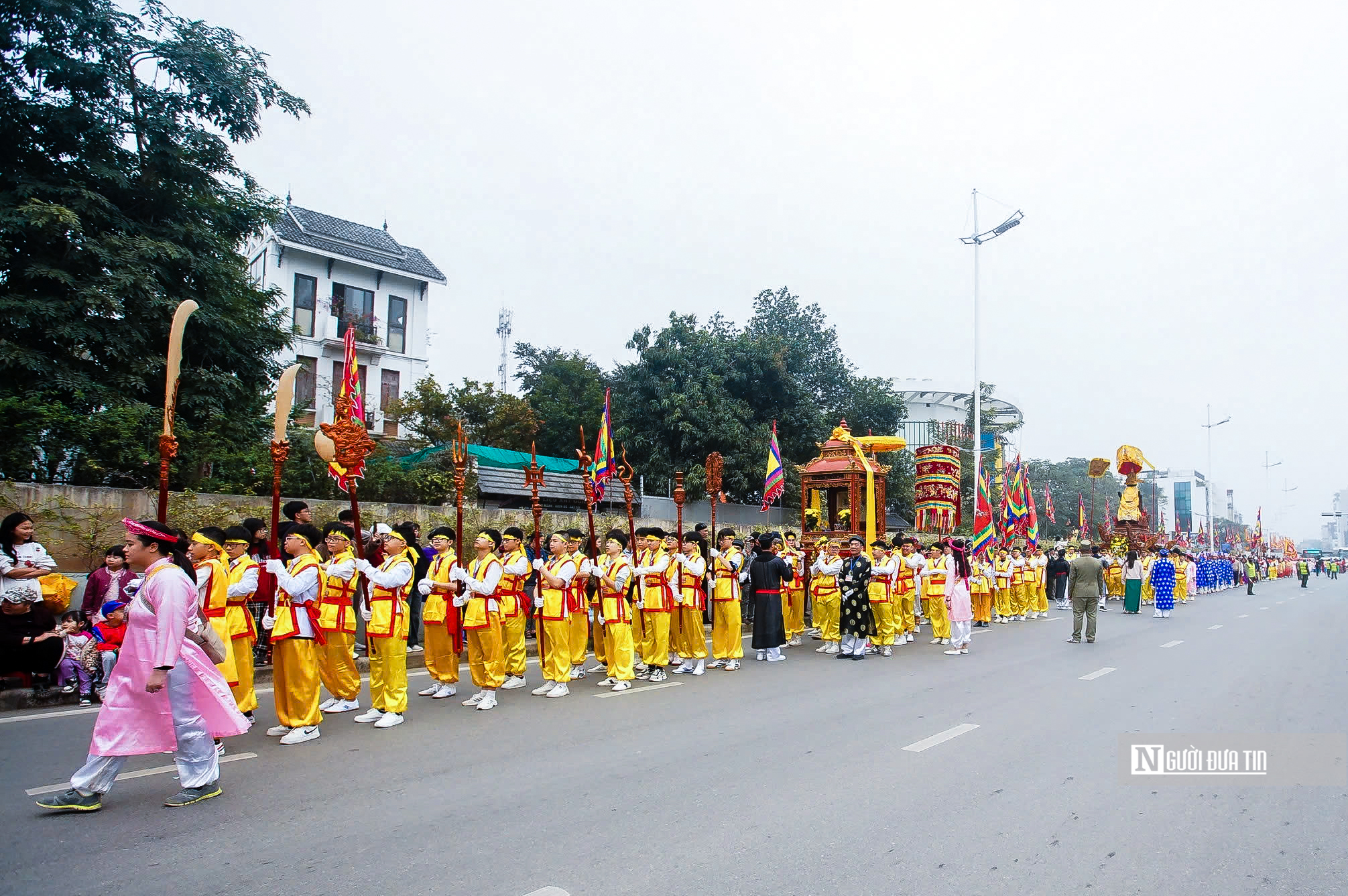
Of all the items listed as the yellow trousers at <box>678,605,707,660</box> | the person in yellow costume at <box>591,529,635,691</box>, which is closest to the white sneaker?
the person in yellow costume at <box>591,529,635,691</box>

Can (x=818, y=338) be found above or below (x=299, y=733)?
above

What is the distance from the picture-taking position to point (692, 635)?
997cm

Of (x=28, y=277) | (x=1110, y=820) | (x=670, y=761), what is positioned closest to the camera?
(x=1110, y=820)

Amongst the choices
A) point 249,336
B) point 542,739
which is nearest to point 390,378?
point 249,336

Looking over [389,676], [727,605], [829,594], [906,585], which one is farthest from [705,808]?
[906,585]

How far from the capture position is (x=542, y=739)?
6488mm

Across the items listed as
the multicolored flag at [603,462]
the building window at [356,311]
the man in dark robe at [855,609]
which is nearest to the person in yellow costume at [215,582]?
the multicolored flag at [603,462]

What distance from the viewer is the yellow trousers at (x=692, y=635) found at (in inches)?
393

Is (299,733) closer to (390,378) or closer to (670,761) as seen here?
(670,761)

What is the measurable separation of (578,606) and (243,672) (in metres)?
3.21

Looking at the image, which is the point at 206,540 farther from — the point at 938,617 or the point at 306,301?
the point at 306,301

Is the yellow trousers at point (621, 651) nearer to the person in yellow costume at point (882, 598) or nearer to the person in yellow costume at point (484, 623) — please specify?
the person in yellow costume at point (484, 623)

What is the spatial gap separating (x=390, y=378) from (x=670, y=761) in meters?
21.5

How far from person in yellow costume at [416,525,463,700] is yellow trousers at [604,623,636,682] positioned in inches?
64.2
